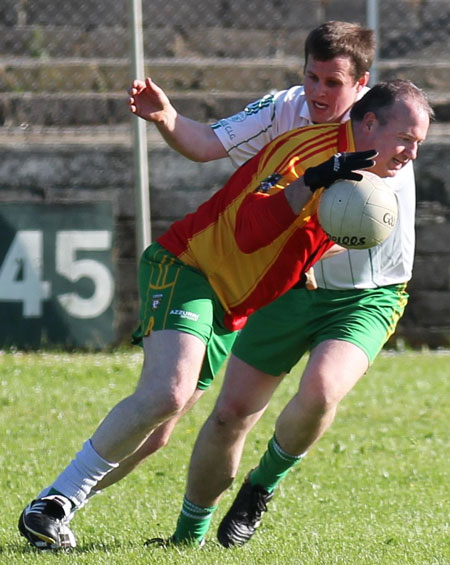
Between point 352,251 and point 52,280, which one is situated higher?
point 352,251

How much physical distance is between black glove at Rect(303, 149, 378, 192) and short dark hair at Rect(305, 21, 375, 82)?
93 centimetres

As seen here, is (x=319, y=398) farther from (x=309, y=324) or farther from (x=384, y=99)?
(x=384, y=99)

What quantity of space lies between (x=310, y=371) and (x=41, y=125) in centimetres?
730

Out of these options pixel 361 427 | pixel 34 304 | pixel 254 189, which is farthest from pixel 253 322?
pixel 34 304

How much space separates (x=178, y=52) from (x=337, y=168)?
8.87m

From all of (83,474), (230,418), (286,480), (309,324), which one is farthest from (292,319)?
(286,480)

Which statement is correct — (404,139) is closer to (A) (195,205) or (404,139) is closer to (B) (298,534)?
(B) (298,534)

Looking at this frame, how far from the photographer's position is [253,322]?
185 inches

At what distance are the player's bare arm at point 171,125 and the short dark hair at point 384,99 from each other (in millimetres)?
725

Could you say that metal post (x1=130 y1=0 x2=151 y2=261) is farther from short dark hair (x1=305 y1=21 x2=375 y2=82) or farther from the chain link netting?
short dark hair (x1=305 y1=21 x2=375 y2=82)

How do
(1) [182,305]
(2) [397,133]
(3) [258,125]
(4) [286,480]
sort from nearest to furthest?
(2) [397,133] → (1) [182,305] → (3) [258,125] → (4) [286,480]


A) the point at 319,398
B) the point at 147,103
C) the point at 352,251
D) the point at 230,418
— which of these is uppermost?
the point at 147,103

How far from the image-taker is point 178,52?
40.4ft

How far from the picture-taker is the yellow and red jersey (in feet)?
13.3
